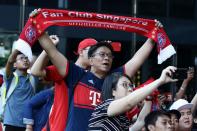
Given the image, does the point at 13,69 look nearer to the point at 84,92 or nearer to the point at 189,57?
the point at 84,92

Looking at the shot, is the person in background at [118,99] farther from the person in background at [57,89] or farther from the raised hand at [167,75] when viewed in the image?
the person in background at [57,89]

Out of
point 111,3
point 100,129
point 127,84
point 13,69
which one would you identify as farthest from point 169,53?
point 111,3

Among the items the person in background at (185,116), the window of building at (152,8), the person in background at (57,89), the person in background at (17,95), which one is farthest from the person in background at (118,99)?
the window of building at (152,8)

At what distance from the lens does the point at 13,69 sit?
6.16m

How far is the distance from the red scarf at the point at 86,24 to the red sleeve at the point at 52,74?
0.88ft

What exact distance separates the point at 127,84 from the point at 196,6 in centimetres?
996

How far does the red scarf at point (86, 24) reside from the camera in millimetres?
4203

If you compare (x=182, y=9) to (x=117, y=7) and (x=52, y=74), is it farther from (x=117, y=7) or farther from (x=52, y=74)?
(x=52, y=74)

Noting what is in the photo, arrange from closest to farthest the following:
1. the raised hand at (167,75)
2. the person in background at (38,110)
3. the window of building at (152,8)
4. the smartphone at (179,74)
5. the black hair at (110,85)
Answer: the raised hand at (167,75)
the smartphone at (179,74)
the black hair at (110,85)
the person in background at (38,110)
the window of building at (152,8)

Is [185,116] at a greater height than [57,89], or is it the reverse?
[57,89]

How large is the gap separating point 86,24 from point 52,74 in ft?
1.69

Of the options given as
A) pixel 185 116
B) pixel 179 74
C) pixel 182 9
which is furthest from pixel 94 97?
pixel 182 9

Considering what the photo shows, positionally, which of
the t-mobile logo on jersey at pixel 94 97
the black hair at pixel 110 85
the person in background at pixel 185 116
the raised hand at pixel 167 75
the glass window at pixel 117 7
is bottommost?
the person in background at pixel 185 116

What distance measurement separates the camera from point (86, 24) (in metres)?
4.49
